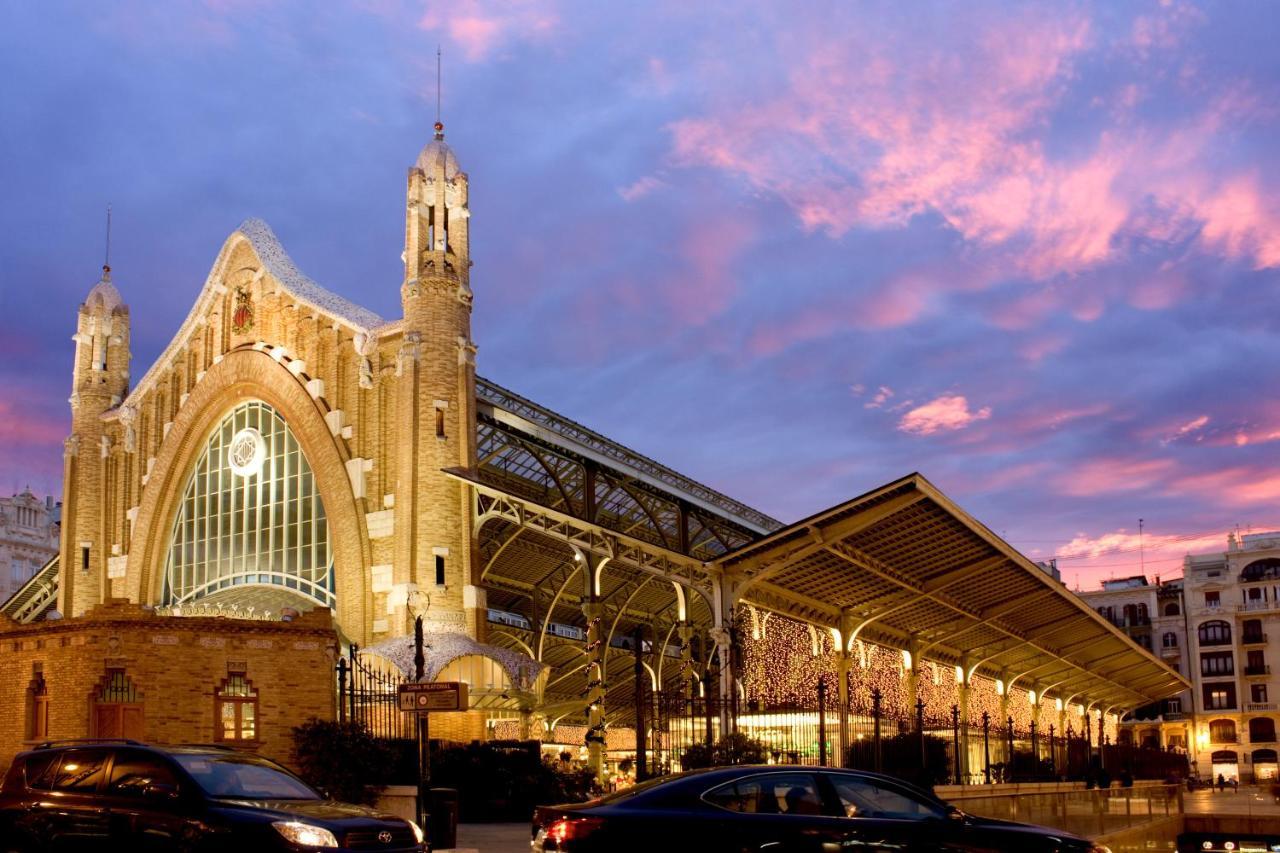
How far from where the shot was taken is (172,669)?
2177 cm

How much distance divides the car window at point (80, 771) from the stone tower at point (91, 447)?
39.7 meters

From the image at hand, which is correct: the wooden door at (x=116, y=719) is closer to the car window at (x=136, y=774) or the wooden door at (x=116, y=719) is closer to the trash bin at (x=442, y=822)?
the trash bin at (x=442, y=822)

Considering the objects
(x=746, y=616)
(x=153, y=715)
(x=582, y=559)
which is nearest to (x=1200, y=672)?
(x=746, y=616)

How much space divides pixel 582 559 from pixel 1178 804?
54.6 ft

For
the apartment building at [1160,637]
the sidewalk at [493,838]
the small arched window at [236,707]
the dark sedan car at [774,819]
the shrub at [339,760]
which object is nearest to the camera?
the dark sedan car at [774,819]

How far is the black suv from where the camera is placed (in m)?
12.4

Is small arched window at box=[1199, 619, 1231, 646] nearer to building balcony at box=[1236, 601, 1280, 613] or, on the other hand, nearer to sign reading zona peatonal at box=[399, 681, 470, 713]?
building balcony at box=[1236, 601, 1280, 613]

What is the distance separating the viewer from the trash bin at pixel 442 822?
63.7 ft

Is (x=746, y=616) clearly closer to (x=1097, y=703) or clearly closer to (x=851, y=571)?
(x=851, y=571)

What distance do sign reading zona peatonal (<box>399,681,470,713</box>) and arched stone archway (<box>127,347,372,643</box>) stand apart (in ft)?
78.4

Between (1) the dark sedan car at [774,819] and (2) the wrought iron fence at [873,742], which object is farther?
(2) the wrought iron fence at [873,742]

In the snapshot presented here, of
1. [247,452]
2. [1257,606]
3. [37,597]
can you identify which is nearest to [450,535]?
[247,452]

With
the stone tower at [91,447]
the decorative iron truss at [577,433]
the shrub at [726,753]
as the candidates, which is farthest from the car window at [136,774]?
the stone tower at [91,447]

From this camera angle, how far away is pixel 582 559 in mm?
39094
